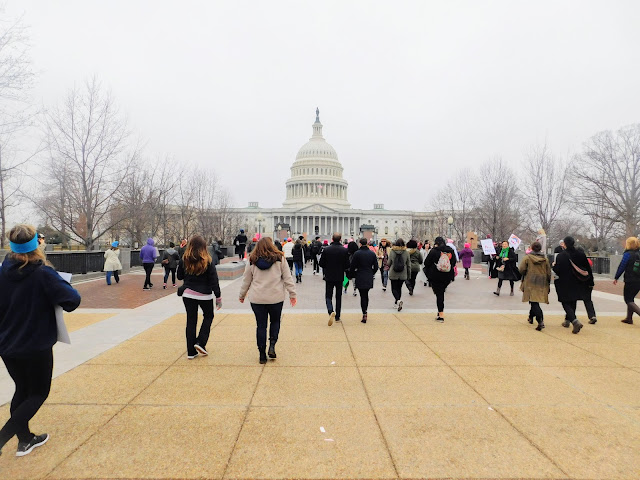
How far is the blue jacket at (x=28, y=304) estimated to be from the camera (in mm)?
3389

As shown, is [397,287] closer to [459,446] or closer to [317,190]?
[459,446]

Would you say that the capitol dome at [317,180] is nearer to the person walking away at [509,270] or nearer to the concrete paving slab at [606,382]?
the person walking away at [509,270]

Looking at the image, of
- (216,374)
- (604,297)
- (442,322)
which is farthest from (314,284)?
(216,374)

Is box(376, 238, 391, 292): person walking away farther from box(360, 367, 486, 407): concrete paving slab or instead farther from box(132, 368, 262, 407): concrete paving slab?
box(132, 368, 262, 407): concrete paving slab

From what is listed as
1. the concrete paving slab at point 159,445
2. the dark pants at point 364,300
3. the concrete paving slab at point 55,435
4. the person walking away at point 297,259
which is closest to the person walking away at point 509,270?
the dark pants at point 364,300

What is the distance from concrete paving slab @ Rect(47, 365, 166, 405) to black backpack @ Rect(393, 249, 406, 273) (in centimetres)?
608

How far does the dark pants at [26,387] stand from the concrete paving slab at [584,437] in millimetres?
4379

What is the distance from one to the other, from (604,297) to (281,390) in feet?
43.7

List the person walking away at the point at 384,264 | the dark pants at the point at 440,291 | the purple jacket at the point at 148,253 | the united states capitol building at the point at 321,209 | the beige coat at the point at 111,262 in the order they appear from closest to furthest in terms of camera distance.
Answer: the dark pants at the point at 440,291 < the purple jacket at the point at 148,253 < the person walking away at the point at 384,264 < the beige coat at the point at 111,262 < the united states capitol building at the point at 321,209

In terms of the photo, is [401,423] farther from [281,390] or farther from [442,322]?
[442,322]

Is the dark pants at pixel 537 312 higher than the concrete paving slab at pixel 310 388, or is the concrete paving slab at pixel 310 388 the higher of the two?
the dark pants at pixel 537 312

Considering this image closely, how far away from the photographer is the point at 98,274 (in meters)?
19.3

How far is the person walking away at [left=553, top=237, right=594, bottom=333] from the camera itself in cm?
841

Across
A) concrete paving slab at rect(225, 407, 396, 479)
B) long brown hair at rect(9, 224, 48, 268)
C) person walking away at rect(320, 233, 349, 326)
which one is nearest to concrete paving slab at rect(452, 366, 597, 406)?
concrete paving slab at rect(225, 407, 396, 479)
